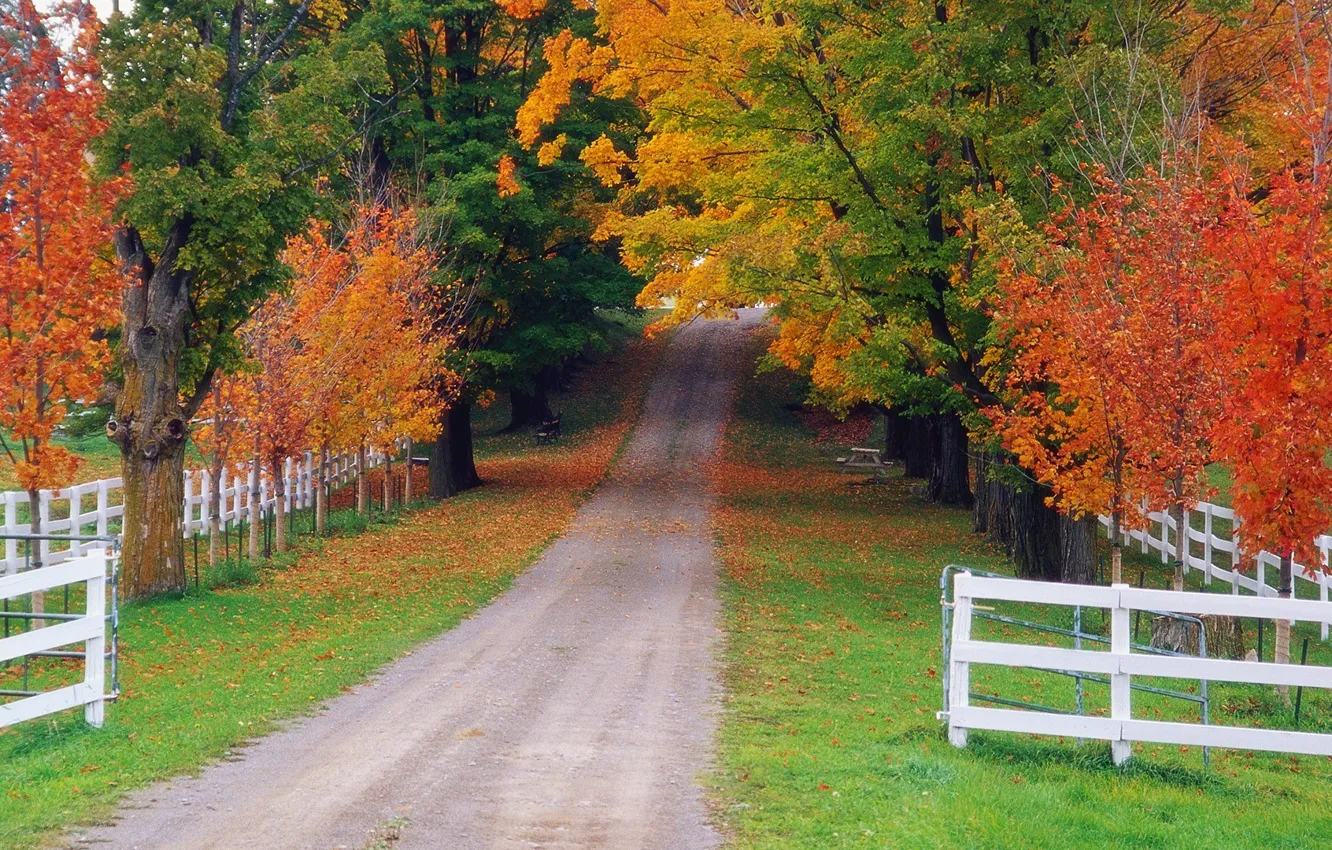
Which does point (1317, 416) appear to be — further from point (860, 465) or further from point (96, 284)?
point (860, 465)

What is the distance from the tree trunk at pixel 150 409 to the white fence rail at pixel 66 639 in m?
7.08

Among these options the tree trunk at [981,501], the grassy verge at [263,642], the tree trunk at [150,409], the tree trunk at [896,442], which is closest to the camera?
the grassy verge at [263,642]

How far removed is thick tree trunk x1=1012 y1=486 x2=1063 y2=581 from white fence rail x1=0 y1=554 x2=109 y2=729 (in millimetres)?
14356

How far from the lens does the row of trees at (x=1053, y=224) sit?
1201 centimetres

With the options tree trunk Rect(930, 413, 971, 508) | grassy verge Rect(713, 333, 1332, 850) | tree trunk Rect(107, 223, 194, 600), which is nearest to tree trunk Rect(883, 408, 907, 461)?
tree trunk Rect(930, 413, 971, 508)

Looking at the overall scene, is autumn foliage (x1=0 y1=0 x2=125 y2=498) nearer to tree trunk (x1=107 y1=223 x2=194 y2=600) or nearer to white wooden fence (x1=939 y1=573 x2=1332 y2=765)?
tree trunk (x1=107 y1=223 x2=194 y2=600)

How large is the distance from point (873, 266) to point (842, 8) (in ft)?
13.4

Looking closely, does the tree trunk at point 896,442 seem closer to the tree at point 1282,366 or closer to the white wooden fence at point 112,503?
the white wooden fence at point 112,503

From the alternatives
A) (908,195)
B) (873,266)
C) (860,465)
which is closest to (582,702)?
(873,266)

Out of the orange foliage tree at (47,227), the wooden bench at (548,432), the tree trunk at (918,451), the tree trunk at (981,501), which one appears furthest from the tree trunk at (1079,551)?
the wooden bench at (548,432)

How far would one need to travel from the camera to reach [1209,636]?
48.0 ft

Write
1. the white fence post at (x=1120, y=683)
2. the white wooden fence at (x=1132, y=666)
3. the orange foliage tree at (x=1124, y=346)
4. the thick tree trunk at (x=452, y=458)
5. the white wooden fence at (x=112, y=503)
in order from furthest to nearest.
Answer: the thick tree trunk at (x=452, y=458), the white wooden fence at (x=112, y=503), the orange foliage tree at (x=1124, y=346), the white fence post at (x=1120, y=683), the white wooden fence at (x=1132, y=666)

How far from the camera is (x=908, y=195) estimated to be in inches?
762

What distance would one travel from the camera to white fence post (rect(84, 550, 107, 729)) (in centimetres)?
855
